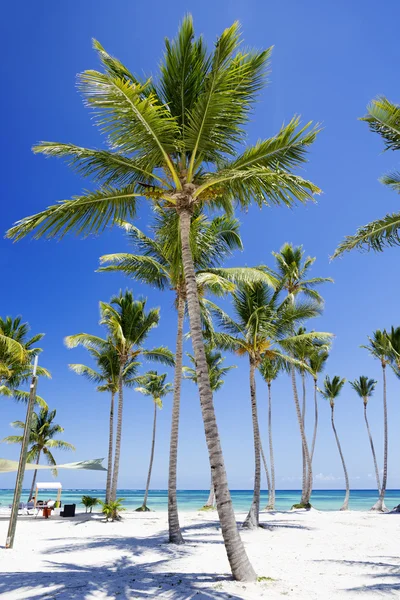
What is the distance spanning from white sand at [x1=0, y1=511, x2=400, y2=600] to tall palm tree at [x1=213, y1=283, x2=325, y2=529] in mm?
4284

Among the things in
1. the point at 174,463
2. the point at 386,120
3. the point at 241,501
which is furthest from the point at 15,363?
the point at 241,501

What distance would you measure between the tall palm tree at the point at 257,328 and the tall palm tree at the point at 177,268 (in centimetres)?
238

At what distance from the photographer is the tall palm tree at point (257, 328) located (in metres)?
16.2

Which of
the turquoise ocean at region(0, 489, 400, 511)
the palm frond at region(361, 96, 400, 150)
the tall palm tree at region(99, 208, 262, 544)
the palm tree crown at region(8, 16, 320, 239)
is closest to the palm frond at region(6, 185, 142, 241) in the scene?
the palm tree crown at region(8, 16, 320, 239)

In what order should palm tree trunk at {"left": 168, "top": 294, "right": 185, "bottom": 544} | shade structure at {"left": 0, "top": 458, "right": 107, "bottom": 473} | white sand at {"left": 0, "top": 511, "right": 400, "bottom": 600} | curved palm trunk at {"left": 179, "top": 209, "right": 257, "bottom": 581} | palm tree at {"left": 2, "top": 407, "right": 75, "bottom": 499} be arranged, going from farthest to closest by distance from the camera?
palm tree at {"left": 2, "top": 407, "right": 75, "bottom": 499}
shade structure at {"left": 0, "top": 458, "right": 107, "bottom": 473}
palm tree trunk at {"left": 168, "top": 294, "right": 185, "bottom": 544}
curved palm trunk at {"left": 179, "top": 209, "right": 257, "bottom": 581}
white sand at {"left": 0, "top": 511, "right": 400, "bottom": 600}

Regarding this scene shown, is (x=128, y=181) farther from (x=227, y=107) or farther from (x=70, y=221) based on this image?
(x=227, y=107)

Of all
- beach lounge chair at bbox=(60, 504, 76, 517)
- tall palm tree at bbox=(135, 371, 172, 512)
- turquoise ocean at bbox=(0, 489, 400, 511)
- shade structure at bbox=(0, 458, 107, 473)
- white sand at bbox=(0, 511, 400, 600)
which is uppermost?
tall palm tree at bbox=(135, 371, 172, 512)

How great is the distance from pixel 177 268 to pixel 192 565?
668 cm

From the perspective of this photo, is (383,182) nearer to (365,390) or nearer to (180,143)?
(180,143)

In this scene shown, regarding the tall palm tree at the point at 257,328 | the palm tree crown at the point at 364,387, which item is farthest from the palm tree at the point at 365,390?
the tall palm tree at the point at 257,328

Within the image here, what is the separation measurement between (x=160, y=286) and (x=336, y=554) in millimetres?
9324

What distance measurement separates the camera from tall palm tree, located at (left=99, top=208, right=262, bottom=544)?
38.7 ft

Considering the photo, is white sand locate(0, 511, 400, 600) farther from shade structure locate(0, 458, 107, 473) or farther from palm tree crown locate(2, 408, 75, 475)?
palm tree crown locate(2, 408, 75, 475)

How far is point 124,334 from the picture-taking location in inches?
779
